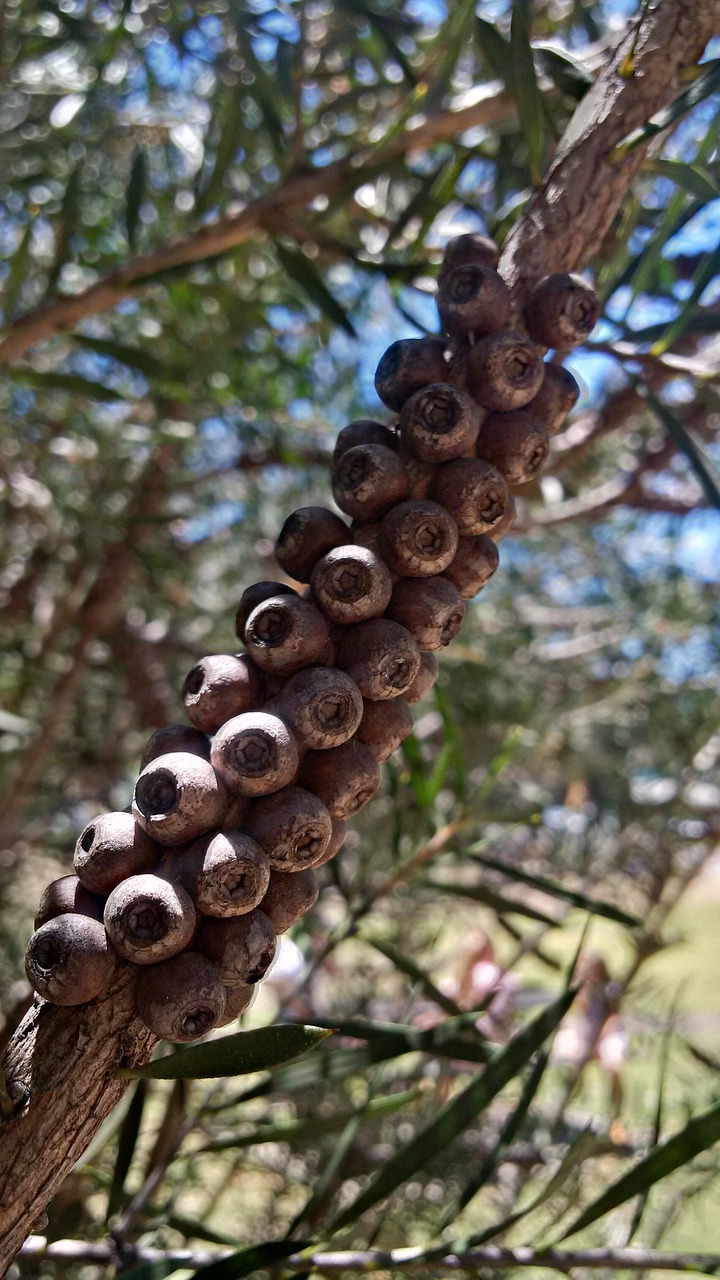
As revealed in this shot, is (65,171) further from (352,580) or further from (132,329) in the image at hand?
(352,580)

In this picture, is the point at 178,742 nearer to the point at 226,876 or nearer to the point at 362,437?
the point at 226,876

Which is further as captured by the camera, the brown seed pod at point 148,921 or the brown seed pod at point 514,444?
the brown seed pod at point 514,444

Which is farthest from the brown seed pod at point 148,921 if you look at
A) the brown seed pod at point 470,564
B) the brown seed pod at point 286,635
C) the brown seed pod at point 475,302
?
the brown seed pod at point 475,302

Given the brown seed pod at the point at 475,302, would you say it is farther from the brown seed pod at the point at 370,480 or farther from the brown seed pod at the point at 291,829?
the brown seed pod at the point at 291,829

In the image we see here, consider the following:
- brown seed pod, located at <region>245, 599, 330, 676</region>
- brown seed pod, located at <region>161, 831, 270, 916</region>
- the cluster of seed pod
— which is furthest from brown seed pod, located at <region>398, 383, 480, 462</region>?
brown seed pod, located at <region>161, 831, 270, 916</region>

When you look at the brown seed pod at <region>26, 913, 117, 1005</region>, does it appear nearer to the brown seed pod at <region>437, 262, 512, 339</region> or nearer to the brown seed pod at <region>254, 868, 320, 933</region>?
the brown seed pod at <region>254, 868, 320, 933</region>
